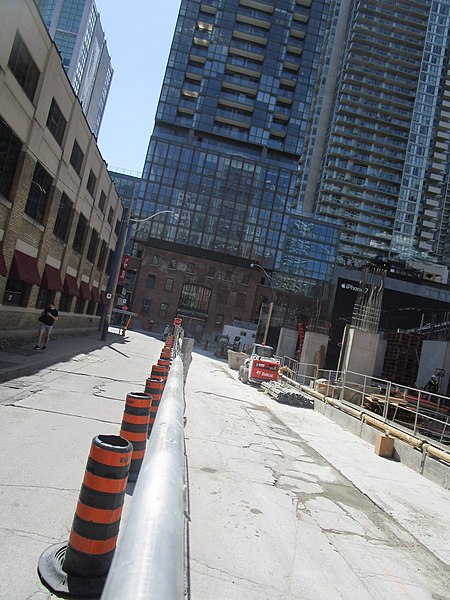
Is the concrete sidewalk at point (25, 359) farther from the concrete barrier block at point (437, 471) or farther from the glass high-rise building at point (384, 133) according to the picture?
the glass high-rise building at point (384, 133)

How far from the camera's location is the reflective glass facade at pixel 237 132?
83.1 metres

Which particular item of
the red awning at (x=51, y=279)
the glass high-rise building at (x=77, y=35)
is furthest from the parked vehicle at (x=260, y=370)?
the glass high-rise building at (x=77, y=35)

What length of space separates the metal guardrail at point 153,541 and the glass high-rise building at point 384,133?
99.9 meters

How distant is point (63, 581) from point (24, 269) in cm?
1642

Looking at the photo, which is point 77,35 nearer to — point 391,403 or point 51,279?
point 51,279

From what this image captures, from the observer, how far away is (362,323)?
19984mm

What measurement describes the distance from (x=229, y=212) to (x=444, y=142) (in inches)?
2587

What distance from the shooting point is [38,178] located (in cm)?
Answer: 1866

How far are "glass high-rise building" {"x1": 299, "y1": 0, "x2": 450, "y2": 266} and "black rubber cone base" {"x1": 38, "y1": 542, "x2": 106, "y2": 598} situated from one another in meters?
99.5

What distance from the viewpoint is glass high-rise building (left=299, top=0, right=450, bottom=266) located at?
10231cm

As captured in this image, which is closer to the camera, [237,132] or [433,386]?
[433,386]

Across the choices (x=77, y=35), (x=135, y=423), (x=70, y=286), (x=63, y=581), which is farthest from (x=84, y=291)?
(x=77, y=35)

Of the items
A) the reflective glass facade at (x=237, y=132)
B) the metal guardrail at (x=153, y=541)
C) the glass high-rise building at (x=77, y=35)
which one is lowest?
the metal guardrail at (x=153, y=541)

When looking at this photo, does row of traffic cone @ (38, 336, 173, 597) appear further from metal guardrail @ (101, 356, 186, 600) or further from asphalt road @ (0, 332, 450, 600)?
metal guardrail @ (101, 356, 186, 600)
